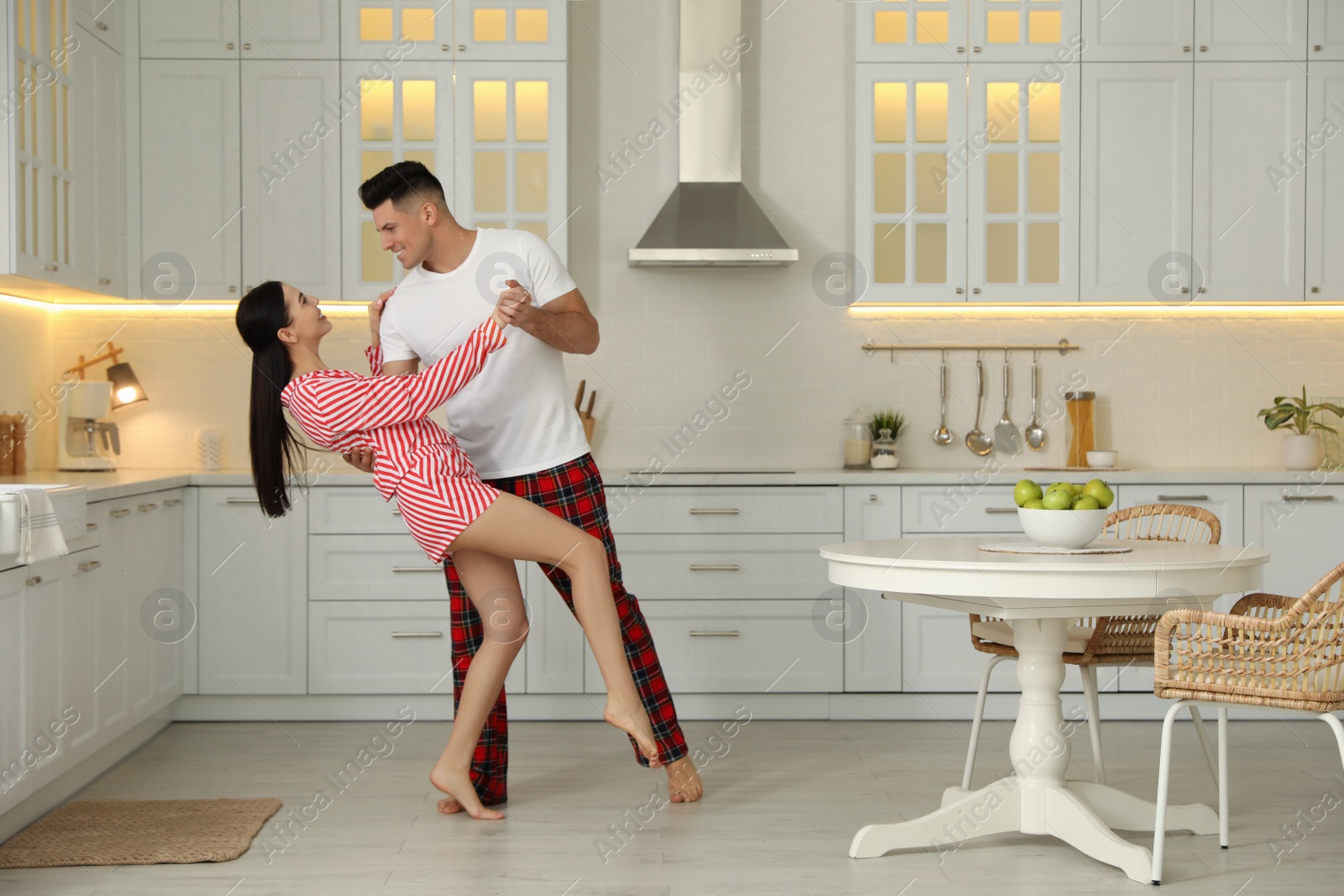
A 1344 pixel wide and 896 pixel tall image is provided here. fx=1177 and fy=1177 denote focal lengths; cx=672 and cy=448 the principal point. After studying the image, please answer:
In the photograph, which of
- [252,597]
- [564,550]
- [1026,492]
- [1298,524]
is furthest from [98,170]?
[1298,524]

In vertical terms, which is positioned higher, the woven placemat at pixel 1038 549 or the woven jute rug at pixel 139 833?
the woven placemat at pixel 1038 549

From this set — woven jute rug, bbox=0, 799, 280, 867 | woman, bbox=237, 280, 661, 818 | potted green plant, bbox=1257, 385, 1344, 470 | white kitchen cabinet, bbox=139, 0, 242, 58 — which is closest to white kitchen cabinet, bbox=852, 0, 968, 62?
potted green plant, bbox=1257, 385, 1344, 470

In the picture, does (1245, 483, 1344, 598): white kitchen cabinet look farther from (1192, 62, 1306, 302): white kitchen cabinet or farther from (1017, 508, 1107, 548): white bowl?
(1017, 508, 1107, 548): white bowl

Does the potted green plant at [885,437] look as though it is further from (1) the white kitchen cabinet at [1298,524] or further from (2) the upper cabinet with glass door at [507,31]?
(2) the upper cabinet with glass door at [507,31]

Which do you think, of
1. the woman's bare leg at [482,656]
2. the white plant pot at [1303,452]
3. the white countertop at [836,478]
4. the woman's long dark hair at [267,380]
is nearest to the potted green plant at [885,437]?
the white countertop at [836,478]

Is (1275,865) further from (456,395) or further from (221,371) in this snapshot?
(221,371)

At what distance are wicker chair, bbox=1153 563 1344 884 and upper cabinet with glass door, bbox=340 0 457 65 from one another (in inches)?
117

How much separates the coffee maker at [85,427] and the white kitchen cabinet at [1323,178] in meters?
4.05

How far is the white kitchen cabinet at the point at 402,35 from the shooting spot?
3.99 metres

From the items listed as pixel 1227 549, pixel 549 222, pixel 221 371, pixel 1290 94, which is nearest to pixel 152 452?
pixel 221 371

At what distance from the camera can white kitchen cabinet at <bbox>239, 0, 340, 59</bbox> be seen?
3969 mm

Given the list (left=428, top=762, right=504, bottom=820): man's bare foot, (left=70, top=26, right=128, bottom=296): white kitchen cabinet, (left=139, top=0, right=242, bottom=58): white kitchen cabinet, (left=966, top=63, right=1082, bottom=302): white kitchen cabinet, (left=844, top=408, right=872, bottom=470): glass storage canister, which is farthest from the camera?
(left=844, top=408, right=872, bottom=470): glass storage canister

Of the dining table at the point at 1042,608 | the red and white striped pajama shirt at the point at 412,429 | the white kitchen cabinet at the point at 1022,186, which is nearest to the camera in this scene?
the dining table at the point at 1042,608

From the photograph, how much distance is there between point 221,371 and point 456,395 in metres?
1.91
